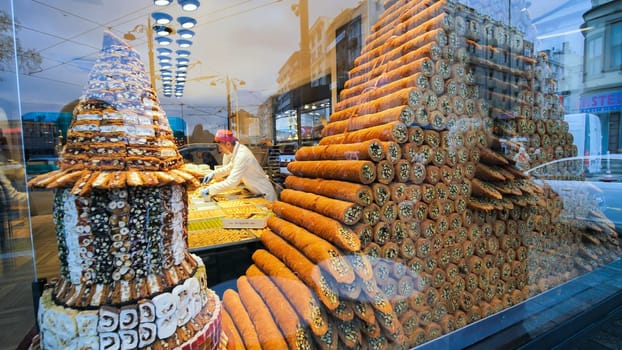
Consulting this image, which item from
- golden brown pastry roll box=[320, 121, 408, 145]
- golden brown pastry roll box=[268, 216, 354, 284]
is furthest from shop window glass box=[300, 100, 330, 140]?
golden brown pastry roll box=[268, 216, 354, 284]

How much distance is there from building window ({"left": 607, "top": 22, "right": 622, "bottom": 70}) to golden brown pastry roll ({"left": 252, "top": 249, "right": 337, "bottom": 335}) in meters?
4.27

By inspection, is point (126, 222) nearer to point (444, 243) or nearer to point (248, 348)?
point (248, 348)

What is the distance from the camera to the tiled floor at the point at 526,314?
1.45 m

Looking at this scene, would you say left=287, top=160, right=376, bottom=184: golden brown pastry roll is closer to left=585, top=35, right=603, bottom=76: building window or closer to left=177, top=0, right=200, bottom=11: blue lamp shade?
left=177, top=0, right=200, bottom=11: blue lamp shade

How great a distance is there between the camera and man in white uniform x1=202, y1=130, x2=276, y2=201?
3045 millimetres

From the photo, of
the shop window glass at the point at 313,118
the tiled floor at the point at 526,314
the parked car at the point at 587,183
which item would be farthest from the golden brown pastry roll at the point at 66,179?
the parked car at the point at 587,183

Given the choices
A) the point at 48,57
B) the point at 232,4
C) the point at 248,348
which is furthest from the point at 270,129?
the point at 248,348

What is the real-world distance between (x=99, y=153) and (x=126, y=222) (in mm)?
233

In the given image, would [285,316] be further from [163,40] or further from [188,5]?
[188,5]

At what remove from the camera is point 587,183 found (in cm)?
287

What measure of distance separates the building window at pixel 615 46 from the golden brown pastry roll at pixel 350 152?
372 centimetres

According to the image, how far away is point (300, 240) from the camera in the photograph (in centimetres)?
164

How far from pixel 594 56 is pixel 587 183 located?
160 cm

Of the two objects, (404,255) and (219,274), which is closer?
(404,255)
